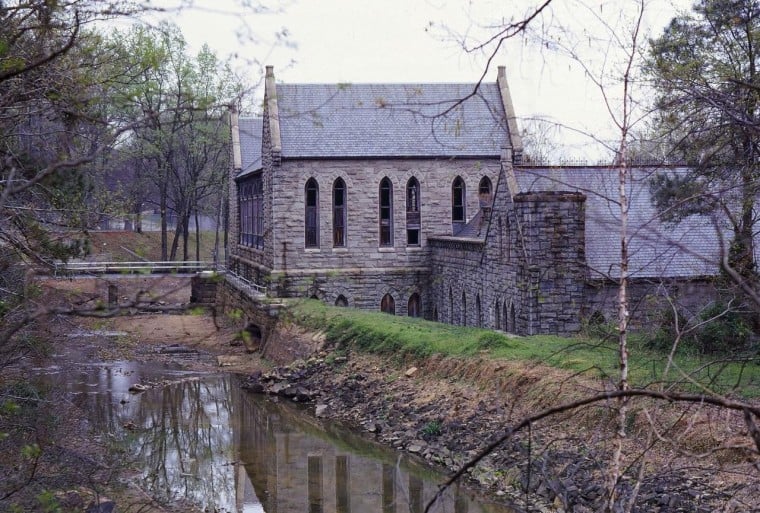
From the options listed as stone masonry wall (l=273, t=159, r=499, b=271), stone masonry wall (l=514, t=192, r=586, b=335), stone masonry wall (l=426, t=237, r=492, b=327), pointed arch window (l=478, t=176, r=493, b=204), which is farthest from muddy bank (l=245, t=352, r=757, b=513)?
pointed arch window (l=478, t=176, r=493, b=204)

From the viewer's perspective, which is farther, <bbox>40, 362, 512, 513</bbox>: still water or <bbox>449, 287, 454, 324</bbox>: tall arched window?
<bbox>449, 287, 454, 324</bbox>: tall arched window

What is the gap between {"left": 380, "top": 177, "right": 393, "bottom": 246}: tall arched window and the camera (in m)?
37.1

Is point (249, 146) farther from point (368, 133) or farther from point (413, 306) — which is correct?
point (413, 306)

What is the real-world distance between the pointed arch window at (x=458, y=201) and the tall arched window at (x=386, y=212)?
2627mm

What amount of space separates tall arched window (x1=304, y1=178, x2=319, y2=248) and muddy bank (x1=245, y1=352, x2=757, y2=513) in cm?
900

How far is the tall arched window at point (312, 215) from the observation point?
121 ft

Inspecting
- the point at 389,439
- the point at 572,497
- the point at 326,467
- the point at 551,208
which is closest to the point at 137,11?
the point at 572,497

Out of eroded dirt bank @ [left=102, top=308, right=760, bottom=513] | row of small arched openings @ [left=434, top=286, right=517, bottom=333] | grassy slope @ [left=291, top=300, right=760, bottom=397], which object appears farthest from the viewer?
row of small arched openings @ [left=434, top=286, right=517, bottom=333]

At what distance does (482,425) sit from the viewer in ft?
60.9

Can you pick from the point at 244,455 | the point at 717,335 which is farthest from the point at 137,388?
the point at 717,335

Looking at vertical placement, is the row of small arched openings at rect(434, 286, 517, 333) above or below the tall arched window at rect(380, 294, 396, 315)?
above

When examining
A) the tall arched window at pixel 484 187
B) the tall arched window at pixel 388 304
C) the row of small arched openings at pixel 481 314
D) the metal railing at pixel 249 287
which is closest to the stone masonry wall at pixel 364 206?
the tall arched window at pixel 484 187

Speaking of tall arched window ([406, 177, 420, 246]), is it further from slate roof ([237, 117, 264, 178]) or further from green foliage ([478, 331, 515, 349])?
green foliage ([478, 331, 515, 349])

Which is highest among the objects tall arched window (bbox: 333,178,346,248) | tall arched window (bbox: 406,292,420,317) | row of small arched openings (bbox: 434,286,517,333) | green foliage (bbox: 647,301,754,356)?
tall arched window (bbox: 333,178,346,248)
